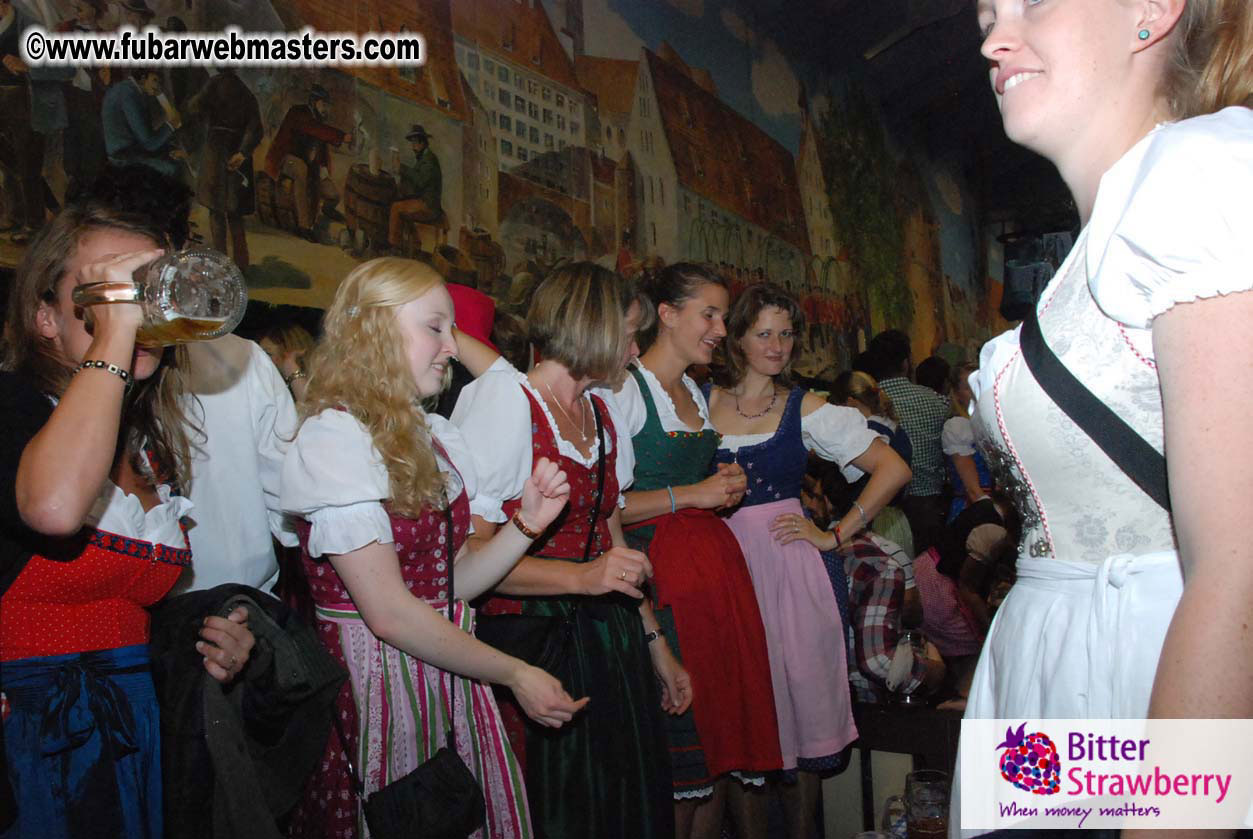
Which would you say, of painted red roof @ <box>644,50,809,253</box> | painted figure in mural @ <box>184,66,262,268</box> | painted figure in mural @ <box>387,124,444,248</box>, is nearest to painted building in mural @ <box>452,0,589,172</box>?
painted figure in mural @ <box>387,124,444,248</box>

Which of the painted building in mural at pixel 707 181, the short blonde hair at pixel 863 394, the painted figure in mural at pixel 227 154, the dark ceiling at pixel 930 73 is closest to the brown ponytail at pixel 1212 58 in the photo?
the short blonde hair at pixel 863 394

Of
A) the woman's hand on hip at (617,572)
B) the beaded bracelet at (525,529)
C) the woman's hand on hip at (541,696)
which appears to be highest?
the beaded bracelet at (525,529)

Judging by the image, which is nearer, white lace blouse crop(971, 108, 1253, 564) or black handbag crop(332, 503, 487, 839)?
white lace blouse crop(971, 108, 1253, 564)

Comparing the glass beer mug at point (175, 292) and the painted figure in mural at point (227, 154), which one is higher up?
the painted figure in mural at point (227, 154)

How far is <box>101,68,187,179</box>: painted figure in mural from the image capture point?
15.1 feet

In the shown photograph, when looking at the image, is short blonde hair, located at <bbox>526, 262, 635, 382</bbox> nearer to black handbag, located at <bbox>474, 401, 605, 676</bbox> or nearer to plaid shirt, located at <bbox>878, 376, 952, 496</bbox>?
black handbag, located at <bbox>474, 401, 605, 676</bbox>

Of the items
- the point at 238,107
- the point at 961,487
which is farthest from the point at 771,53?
the point at 238,107

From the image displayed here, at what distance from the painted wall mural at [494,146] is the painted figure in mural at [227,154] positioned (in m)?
0.01

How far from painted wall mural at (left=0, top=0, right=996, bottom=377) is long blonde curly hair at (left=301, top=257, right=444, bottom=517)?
2.79 metres

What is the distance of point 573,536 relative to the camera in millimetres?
2514

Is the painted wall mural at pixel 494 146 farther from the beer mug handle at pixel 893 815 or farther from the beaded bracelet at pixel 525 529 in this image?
the beer mug handle at pixel 893 815

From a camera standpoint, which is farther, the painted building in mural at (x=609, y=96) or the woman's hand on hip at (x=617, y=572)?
the painted building in mural at (x=609, y=96)

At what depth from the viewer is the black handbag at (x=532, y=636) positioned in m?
2.32

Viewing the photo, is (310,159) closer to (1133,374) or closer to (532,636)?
(532,636)
